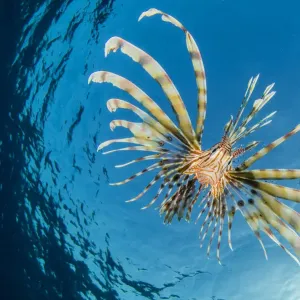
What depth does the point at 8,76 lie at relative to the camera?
1280 cm

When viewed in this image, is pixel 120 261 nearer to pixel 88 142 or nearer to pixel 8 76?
pixel 88 142

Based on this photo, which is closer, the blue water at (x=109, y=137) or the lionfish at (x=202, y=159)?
the lionfish at (x=202, y=159)

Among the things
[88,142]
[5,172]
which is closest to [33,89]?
[88,142]

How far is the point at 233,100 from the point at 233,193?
20.9 feet

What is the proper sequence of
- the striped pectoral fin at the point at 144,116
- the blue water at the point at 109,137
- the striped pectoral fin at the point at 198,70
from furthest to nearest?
the blue water at the point at 109,137 → the striped pectoral fin at the point at 144,116 → the striped pectoral fin at the point at 198,70

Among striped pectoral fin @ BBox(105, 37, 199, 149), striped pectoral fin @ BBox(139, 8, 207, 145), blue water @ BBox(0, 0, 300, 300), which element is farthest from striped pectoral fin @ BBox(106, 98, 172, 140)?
blue water @ BBox(0, 0, 300, 300)

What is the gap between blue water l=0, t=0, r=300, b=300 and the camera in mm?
9062

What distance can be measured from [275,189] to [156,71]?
137cm

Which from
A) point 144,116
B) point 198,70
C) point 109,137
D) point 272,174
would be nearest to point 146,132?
point 144,116

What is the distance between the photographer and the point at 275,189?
295 centimetres

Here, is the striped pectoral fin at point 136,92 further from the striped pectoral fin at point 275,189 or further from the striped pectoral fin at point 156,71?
the striped pectoral fin at point 275,189

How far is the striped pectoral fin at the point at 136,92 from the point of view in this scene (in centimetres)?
317

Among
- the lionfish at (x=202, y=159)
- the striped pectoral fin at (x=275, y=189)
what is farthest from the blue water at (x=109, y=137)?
the striped pectoral fin at (x=275, y=189)

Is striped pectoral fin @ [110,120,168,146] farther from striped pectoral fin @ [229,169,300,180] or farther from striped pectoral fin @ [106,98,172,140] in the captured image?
striped pectoral fin @ [229,169,300,180]
